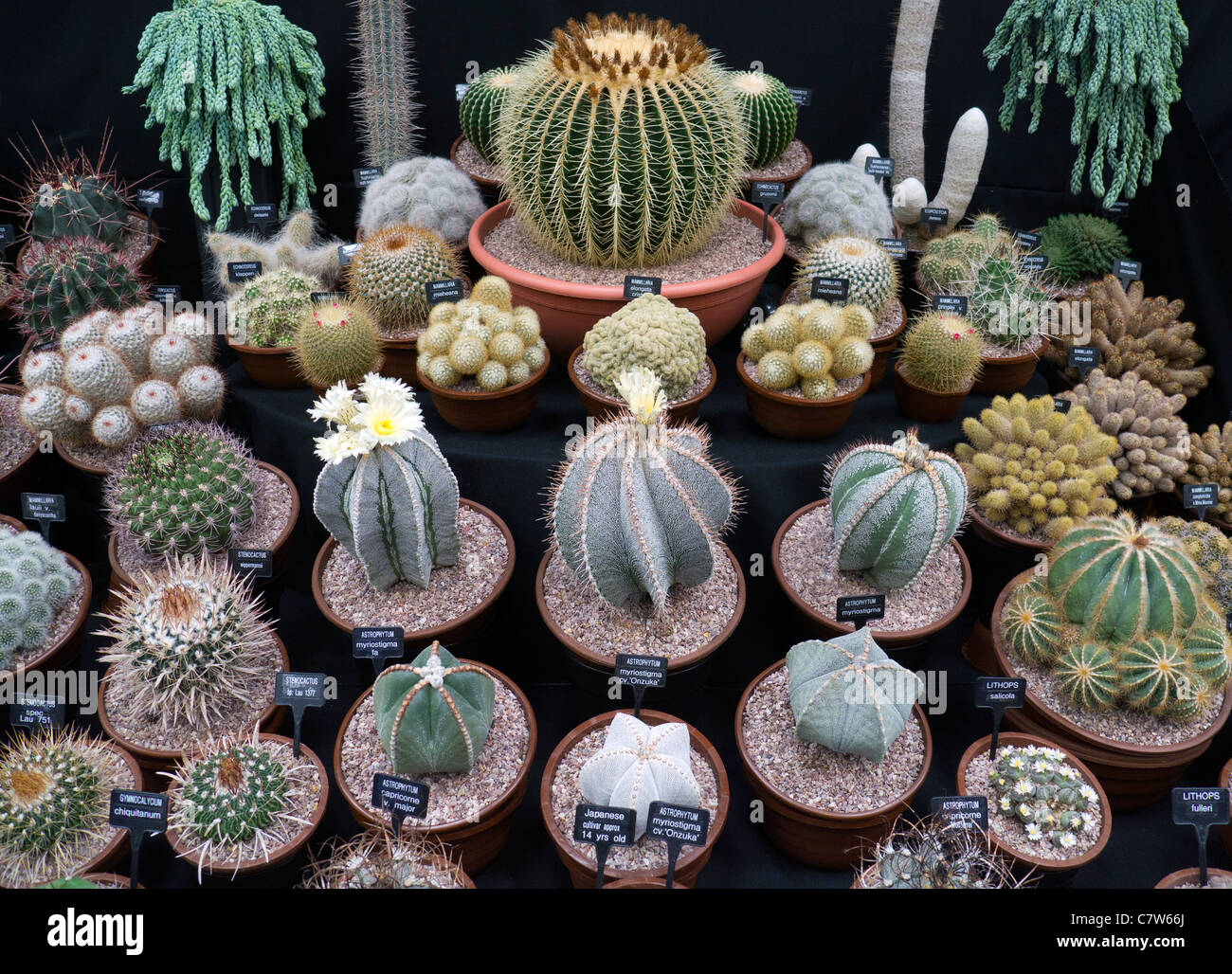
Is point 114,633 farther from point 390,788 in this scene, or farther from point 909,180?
point 909,180

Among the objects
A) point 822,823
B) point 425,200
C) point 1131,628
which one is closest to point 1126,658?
point 1131,628

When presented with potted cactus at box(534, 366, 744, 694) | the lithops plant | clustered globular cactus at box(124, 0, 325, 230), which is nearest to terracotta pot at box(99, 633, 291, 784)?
potted cactus at box(534, 366, 744, 694)

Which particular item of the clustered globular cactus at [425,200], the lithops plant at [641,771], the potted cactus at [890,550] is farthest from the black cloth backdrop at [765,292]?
the clustered globular cactus at [425,200]

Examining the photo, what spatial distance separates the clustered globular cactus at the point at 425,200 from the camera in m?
4.02

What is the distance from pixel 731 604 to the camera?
299 cm

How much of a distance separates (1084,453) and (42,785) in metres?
3.28

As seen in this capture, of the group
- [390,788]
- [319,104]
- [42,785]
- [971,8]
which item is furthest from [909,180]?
[42,785]

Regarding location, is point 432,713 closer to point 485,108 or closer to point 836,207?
point 836,207

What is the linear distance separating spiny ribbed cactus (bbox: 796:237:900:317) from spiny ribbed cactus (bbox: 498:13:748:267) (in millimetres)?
444

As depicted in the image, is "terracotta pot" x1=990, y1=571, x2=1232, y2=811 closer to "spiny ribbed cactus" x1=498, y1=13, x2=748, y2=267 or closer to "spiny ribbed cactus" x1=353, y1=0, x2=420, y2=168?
"spiny ribbed cactus" x1=498, y1=13, x2=748, y2=267

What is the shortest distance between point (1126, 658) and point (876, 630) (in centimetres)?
71

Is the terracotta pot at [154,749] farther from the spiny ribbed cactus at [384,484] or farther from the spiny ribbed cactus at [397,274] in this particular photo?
the spiny ribbed cactus at [397,274]

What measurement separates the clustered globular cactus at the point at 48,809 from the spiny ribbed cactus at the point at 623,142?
2301 mm

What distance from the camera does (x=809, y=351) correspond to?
323 cm
